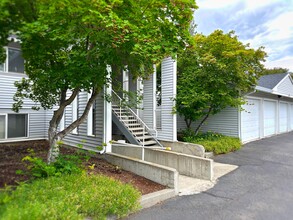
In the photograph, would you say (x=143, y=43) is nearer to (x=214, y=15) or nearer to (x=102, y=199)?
(x=102, y=199)

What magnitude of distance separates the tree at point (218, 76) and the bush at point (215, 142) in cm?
99

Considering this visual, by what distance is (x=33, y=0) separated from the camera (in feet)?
11.0

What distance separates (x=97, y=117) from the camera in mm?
7496

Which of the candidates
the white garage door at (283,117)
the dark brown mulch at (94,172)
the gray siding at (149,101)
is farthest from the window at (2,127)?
the white garage door at (283,117)

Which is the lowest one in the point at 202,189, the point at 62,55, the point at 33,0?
the point at 202,189

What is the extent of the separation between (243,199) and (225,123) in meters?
6.55

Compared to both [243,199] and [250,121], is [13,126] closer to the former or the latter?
[243,199]

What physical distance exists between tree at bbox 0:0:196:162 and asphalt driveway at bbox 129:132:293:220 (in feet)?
9.85

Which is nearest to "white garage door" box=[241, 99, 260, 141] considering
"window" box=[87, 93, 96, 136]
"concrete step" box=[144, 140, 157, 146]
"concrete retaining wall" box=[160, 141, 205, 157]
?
"concrete retaining wall" box=[160, 141, 205, 157]

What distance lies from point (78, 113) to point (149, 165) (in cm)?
426

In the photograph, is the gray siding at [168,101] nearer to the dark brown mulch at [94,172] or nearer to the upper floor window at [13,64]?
the dark brown mulch at [94,172]

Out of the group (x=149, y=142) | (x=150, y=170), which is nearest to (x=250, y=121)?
(x=149, y=142)

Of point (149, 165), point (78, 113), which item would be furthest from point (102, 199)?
point (78, 113)

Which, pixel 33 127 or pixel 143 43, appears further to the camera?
pixel 33 127
